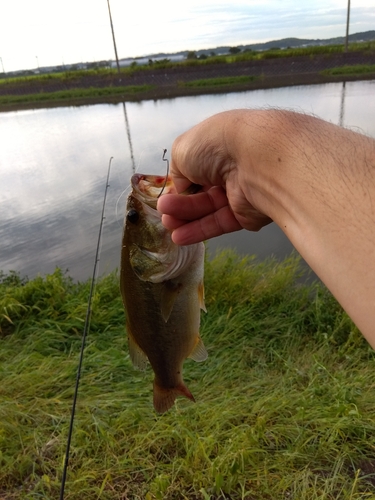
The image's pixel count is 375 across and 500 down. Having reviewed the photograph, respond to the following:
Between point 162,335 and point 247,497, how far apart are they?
1.34m

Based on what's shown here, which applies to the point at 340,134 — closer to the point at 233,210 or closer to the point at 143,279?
the point at 233,210

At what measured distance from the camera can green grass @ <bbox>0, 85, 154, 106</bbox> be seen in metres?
29.5

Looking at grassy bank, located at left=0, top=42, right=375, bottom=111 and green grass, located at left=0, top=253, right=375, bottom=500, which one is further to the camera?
grassy bank, located at left=0, top=42, right=375, bottom=111

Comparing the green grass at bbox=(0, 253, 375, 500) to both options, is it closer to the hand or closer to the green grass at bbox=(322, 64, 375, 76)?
the hand

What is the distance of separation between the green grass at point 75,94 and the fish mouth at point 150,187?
29699 mm

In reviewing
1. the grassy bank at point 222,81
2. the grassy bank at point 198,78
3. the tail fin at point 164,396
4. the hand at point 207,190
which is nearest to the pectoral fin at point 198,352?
the tail fin at point 164,396


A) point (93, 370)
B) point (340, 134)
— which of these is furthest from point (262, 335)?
point (340, 134)

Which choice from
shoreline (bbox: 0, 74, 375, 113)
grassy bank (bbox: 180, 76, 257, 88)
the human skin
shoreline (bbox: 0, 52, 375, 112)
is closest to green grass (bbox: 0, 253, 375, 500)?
the human skin

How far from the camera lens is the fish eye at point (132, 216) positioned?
1702 millimetres

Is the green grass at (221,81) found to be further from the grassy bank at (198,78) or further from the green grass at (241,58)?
the green grass at (241,58)

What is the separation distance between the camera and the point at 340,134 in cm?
118

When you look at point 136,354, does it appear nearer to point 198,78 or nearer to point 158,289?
point 158,289

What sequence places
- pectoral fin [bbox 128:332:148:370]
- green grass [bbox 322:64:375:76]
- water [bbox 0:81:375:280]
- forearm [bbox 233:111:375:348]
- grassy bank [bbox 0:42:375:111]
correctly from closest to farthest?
forearm [bbox 233:111:375:348]
pectoral fin [bbox 128:332:148:370]
water [bbox 0:81:375:280]
green grass [bbox 322:64:375:76]
grassy bank [bbox 0:42:375:111]

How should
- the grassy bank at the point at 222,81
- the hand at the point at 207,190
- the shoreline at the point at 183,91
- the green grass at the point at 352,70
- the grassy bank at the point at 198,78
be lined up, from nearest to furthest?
the hand at the point at 207,190 < the shoreline at the point at 183,91 < the green grass at the point at 352,70 < the grassy bank at the point at 198,78 < the grassy bank at the point at 222,81
